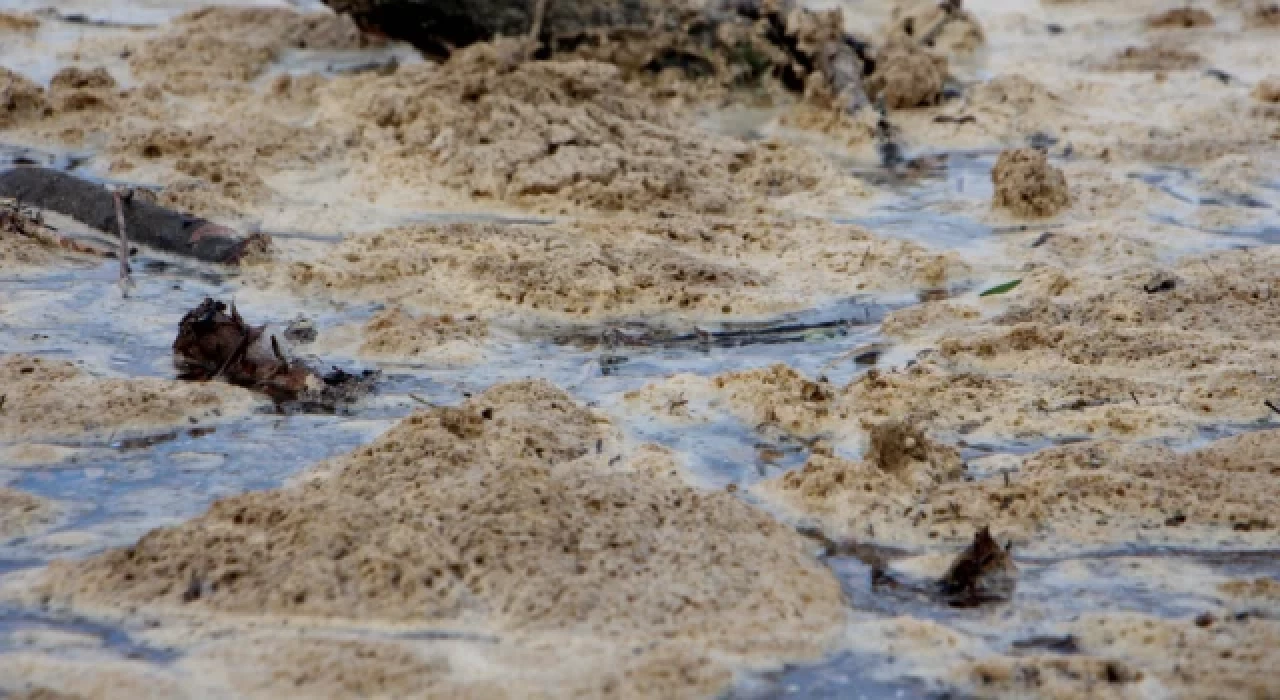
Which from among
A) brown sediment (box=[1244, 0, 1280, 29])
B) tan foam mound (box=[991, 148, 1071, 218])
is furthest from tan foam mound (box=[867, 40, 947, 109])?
brown sediment (box=[1244, 0, 1280, 29])

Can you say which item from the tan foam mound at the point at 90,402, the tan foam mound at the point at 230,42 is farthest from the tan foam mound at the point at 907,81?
the tan foam mound at the point at 90,402

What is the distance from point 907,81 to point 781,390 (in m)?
3.08

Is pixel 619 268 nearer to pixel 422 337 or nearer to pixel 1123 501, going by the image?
pixel 422 337

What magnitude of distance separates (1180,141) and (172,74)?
165 inches

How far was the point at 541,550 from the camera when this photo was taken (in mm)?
2795

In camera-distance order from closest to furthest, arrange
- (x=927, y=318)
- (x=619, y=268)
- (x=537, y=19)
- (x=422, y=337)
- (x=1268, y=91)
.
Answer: (x=422, y=337) < (x=927, y=318) < (x=619, y=268) < (x=1268, y=91) < (x=537, y=19)

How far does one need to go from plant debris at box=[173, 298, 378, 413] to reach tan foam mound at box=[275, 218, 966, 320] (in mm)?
630

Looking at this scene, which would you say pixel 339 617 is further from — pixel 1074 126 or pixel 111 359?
pixel 1074 126

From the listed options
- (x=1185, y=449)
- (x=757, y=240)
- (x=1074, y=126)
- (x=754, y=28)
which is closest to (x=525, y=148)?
(x=757, y=240)

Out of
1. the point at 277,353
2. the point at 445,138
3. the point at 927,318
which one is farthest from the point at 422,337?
the point at 445,138

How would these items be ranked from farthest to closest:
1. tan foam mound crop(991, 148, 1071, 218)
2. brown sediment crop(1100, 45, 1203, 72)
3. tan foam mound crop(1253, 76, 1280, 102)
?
brown sediment crop(1100, 45, 1203, 72), tan foam mound crop(1253, 76, 1280, 102), tan foam mound crop(991, 148, 1071, 218)

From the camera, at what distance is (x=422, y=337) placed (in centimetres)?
409

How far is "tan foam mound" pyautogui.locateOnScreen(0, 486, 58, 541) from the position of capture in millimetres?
2984

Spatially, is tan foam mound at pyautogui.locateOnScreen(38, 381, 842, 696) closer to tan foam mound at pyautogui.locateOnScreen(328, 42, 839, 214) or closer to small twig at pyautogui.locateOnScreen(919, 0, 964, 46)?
tan foam mound at pyautogui.locateOnScreen(328, 42, 839, 214)
